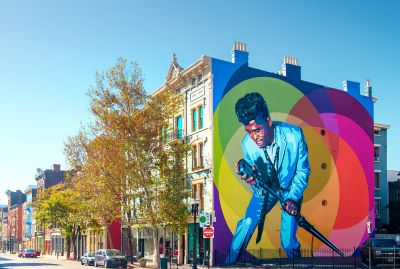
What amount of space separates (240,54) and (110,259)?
20.3 metres

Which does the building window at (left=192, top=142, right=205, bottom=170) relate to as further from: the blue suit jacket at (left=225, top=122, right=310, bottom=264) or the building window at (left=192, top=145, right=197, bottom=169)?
the blue suit jacket at (left=225, top=122, right=310, bottom=264)

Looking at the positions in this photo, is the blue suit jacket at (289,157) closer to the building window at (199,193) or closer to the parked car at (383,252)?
the building window at (199,193)

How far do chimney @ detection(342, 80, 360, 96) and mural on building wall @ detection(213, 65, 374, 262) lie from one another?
0.69m

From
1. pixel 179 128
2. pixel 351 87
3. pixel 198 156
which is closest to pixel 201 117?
pixel 198 156

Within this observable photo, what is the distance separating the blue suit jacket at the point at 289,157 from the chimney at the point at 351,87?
8296 mm

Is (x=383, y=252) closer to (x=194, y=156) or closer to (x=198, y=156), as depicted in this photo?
(x=198, y=156)

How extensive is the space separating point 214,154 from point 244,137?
3200 millimetres

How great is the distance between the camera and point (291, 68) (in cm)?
4709

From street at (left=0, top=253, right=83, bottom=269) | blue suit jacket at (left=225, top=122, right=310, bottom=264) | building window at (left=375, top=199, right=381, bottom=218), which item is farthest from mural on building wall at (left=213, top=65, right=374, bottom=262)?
street at (left=0, top=253, right=83, bottom=269)

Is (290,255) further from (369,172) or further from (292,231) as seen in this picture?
(369,172)

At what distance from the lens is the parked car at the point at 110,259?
45031 mm

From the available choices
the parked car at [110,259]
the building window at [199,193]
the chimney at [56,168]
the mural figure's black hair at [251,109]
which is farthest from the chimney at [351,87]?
the chimney at [56,168]

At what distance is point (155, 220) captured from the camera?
40.2 m

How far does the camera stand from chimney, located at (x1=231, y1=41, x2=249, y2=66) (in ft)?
144
